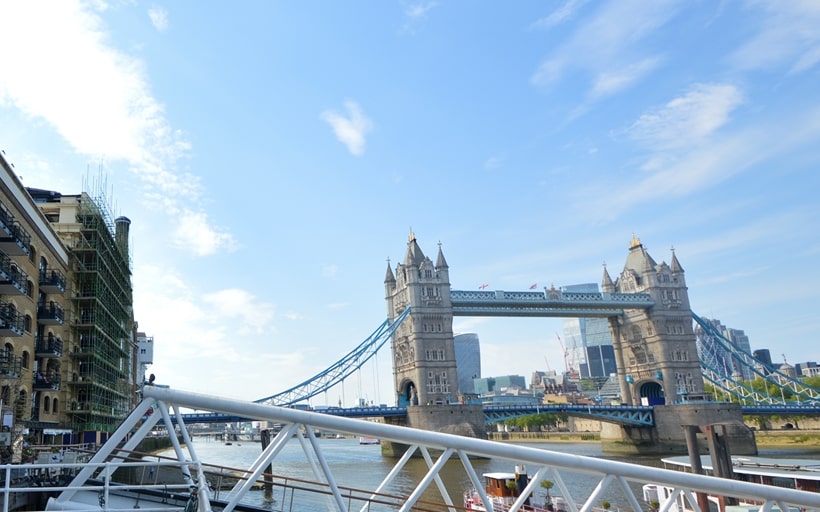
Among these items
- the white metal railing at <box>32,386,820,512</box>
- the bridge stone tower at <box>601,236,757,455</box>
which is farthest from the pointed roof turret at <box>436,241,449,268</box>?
the white metal railing at <box>32,386,820,512</box>

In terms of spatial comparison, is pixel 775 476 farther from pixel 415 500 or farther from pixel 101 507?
pixel 101 507

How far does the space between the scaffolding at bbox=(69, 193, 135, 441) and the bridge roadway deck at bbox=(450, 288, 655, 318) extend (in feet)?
170

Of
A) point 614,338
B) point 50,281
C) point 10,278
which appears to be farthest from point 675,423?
point 10,278

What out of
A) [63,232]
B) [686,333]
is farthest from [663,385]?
[63,232]

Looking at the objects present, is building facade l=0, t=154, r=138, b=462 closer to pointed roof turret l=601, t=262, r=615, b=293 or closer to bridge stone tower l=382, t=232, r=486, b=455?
bridge stone tower l=382, t=232, r=486, b=455

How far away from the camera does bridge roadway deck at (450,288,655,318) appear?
9406cm

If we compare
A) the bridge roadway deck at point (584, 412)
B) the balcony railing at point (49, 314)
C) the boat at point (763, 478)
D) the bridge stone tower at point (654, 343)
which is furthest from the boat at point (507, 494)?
the bridge stone tower at point (654, 343)

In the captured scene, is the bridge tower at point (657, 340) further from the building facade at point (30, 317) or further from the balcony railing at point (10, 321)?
the balcony railing at point (10, 321)

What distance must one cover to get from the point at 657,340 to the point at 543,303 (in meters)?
20.5

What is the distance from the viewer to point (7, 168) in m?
31.2

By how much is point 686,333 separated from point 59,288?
304 ft

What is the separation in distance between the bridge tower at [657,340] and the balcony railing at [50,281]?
85.4 metres

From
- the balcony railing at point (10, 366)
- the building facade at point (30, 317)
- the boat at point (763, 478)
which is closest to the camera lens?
the boat at point (763, 478)

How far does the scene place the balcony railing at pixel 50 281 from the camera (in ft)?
126
